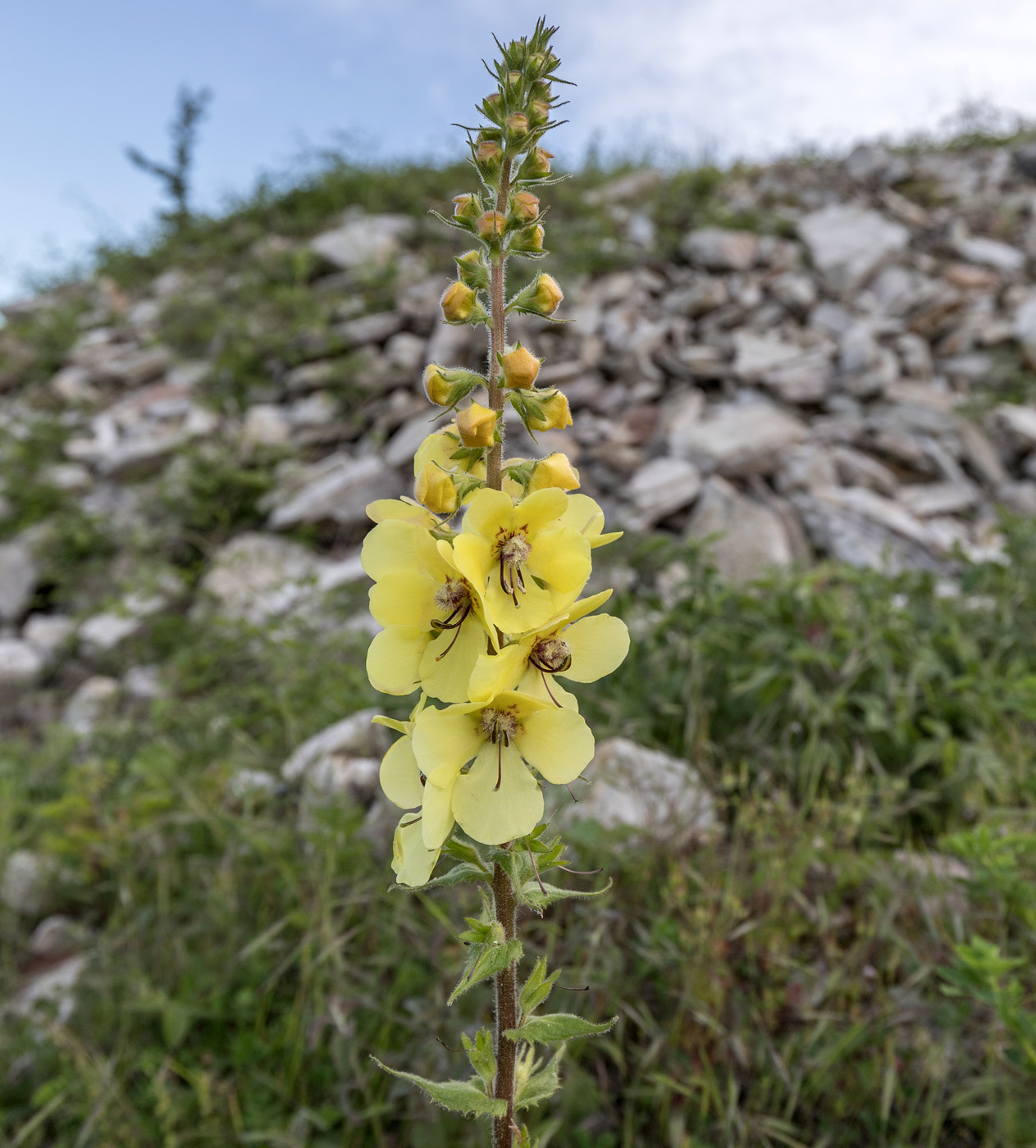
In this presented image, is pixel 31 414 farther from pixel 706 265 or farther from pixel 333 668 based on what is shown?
pixel 706 265

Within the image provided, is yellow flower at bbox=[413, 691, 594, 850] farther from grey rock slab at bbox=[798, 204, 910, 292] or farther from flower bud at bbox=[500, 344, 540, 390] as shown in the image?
grey rock slab at bbox=[798, 204, 910, 292]

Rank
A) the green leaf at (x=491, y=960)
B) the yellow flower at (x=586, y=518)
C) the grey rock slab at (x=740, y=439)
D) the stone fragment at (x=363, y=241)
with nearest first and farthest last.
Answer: the green leaf at (x=491, y=960) < the yellow flower at (x=586, y=518) < the grey rock slab at (x=740, y=439) < the stone fragment at (x=363, y=241)

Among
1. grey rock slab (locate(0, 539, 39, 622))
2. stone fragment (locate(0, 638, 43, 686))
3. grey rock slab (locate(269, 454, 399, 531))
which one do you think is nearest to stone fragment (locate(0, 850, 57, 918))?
stone fragment (locate(0, 638, 43, 686))

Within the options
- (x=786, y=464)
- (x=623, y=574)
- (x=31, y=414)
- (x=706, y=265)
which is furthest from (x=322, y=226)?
(x=623, y=574)

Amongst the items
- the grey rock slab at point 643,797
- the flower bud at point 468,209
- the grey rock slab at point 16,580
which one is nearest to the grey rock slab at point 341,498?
the grey rock slab at point 16,580

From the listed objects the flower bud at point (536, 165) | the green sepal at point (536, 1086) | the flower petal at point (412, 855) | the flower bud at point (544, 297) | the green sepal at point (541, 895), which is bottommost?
the green sepal at point (536, 1086)

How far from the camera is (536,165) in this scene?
1442 millimetres

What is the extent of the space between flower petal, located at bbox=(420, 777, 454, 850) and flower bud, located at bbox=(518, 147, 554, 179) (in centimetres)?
109

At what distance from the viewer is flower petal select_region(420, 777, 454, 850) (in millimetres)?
1187

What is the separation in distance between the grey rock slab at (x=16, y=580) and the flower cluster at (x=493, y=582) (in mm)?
6723

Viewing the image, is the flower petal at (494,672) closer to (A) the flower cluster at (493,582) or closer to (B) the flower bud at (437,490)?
(A) the flower cluster at (493,582)

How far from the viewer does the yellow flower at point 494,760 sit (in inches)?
48.0

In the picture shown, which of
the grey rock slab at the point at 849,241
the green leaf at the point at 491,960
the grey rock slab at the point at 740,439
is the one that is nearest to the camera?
the green leaf at the point at 491,960

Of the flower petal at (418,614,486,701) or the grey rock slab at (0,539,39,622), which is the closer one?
the flower petal at (418,614,486,701)
